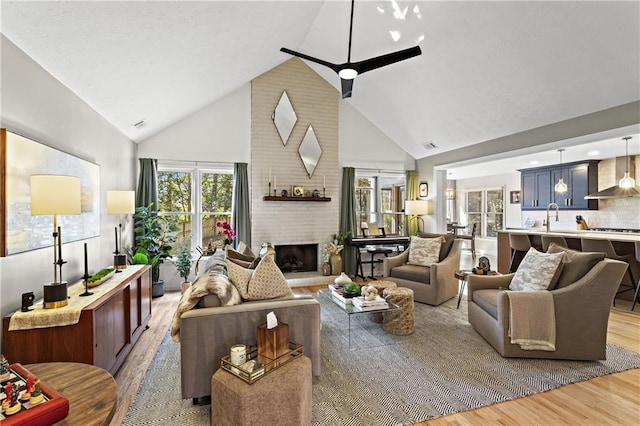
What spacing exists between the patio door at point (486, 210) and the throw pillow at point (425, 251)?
5.92 metres

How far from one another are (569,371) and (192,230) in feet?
17.0

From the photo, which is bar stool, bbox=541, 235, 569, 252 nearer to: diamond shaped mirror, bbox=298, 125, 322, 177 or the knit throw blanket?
the knit throw blanket

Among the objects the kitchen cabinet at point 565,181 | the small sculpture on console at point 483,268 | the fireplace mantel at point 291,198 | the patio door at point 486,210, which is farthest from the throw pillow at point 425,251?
the patio door at point 486,210

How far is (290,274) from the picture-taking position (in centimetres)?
578

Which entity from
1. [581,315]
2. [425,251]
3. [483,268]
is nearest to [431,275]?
[425,251]

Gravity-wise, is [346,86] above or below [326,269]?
above

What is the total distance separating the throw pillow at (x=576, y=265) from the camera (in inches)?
107

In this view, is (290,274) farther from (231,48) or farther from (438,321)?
(231,48)

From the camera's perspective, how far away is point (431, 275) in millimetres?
4207

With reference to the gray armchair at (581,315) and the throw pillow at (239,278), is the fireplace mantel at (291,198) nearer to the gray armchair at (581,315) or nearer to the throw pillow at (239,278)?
the throw pillow at (239,278)

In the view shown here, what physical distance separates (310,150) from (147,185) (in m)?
2.77

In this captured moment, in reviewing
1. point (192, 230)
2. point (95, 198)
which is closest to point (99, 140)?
point (95, 198)

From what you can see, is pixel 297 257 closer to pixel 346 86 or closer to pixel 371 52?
pixel 346 86

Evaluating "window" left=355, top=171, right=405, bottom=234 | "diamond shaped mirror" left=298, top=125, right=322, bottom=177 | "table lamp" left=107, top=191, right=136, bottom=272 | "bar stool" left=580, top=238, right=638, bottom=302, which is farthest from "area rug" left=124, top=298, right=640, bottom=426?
"window" left=355, top=171, right=405, bottom=234
